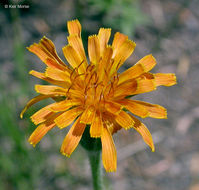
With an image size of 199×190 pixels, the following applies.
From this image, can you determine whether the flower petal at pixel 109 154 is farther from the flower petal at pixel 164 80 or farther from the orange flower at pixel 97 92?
the flower petal at pixel 164 80

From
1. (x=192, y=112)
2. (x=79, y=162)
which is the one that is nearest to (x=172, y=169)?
(x=192, y=112)

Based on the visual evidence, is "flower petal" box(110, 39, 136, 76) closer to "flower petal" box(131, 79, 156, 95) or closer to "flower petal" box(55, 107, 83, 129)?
"flower petal" box(131, 79, 156, 95)

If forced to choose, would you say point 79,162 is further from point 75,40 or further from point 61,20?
point 61,20

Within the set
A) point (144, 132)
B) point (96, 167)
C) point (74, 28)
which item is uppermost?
point (74, 28)

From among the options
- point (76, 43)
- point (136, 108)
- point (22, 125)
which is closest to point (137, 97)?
point (22, 125)

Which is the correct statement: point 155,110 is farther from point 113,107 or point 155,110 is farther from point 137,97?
point 137,97

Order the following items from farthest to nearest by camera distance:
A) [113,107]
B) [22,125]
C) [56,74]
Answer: [22,125] → [56,74] → [113,107]
